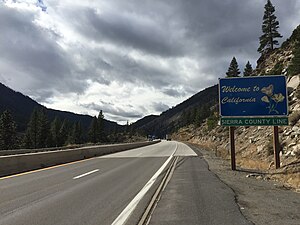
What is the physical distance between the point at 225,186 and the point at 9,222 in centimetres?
717

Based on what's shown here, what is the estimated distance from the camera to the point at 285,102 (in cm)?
1708

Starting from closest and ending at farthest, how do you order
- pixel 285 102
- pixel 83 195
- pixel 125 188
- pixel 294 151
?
pixel 83 195
pixel 125 188
pixel 285 102
pixel 294 151

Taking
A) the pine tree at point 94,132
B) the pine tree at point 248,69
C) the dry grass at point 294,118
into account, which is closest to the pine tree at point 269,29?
the pine tree at point 248,69

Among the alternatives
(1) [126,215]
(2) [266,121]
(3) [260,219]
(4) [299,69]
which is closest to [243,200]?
(3) [260,219]

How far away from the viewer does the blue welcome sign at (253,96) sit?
56.1 feet

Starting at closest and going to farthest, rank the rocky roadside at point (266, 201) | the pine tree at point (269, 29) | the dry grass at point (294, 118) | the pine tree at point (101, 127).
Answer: the rocky roadside at point (266, 201) < the dry grass at point (294, 118) < the pine tree at point (269, 29) < the pine tree at point (101, 127)

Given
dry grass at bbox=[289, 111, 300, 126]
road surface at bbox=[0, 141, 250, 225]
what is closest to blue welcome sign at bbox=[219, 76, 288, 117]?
road surface at bbox=[0, 141, 250, 225]

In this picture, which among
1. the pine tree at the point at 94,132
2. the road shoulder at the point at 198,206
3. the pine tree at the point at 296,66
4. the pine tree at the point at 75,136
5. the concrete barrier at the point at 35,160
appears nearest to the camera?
the road shoulder at the point at 198,206

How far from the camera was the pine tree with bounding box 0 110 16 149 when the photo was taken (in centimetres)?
7469

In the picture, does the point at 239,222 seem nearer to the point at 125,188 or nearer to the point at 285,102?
the point at 125,188

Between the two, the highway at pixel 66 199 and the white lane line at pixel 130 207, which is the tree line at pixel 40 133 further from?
the white lane line at pixel 130 207

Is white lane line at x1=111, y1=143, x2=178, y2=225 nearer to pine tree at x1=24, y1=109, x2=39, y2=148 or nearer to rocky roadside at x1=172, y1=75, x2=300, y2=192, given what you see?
rocky roadside at x1=172, y1=75, x2=300, y2=192

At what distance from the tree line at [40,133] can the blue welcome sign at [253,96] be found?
66.9 meters

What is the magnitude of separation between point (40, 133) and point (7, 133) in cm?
1566
